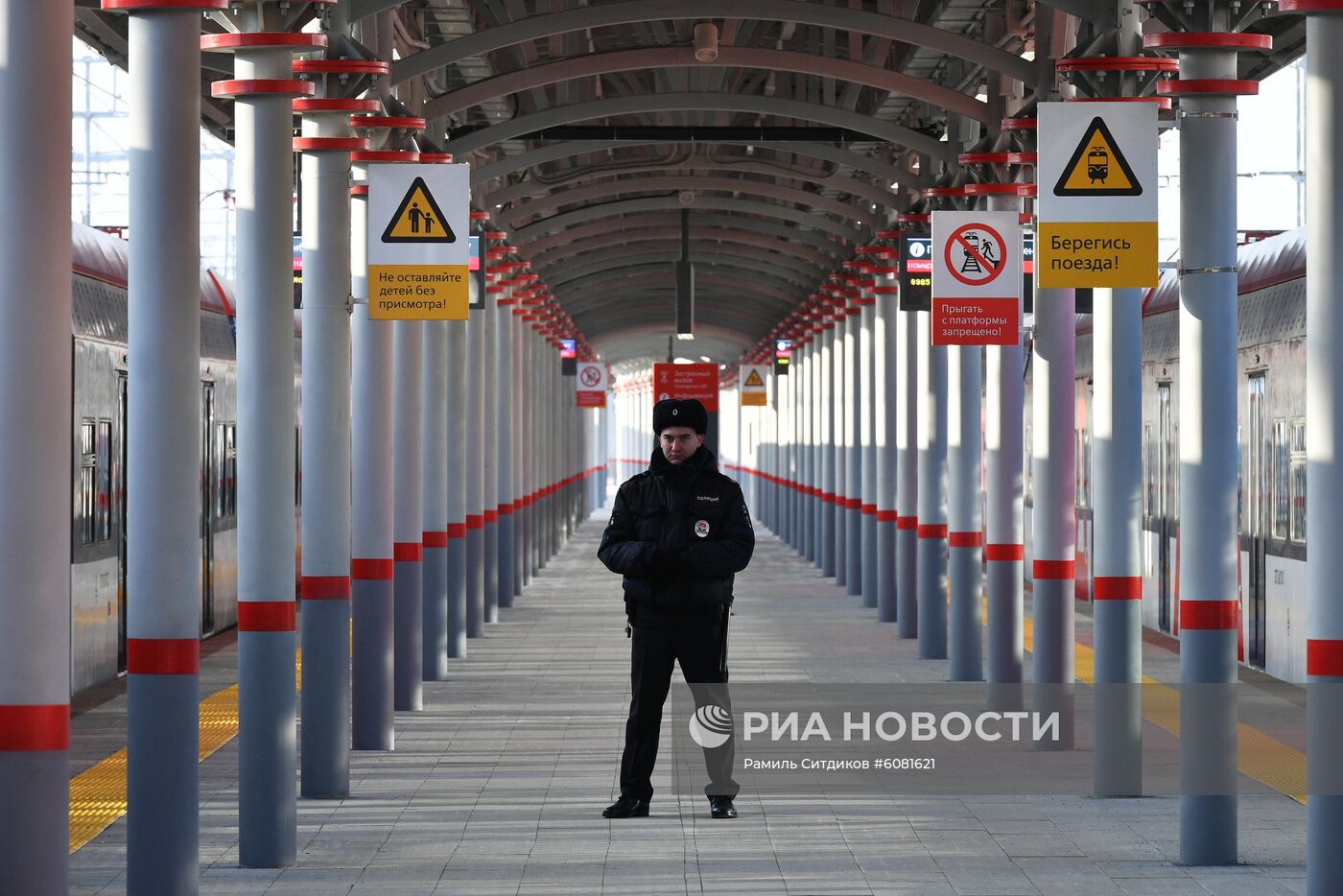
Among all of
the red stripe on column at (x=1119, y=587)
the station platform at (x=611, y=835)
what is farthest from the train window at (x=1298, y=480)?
the red stripe on column at (x=1119, y=587)

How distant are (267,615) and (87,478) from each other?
559 cm

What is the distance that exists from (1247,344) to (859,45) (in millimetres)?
4068

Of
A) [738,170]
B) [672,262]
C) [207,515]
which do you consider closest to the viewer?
[207,515]

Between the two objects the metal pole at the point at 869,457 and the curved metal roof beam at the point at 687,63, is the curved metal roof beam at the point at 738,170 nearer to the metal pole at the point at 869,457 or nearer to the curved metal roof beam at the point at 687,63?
the metal pole at the point at 869,457

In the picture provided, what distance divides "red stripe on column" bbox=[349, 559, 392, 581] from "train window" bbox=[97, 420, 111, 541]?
2947 mm

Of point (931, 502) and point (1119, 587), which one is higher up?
point (931, 502)

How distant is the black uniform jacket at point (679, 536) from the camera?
8.59 meters

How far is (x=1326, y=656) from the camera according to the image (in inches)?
265

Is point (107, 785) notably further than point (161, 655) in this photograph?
Yes

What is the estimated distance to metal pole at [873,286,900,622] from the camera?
847 inches

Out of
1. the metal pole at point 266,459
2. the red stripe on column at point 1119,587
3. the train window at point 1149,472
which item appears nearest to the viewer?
the metal pole at point 266,459

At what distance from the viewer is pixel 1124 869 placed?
805 centimetres

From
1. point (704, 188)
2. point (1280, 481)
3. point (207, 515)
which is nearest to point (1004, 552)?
point (1280, 481)

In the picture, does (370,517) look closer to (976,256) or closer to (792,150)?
(976,256)
